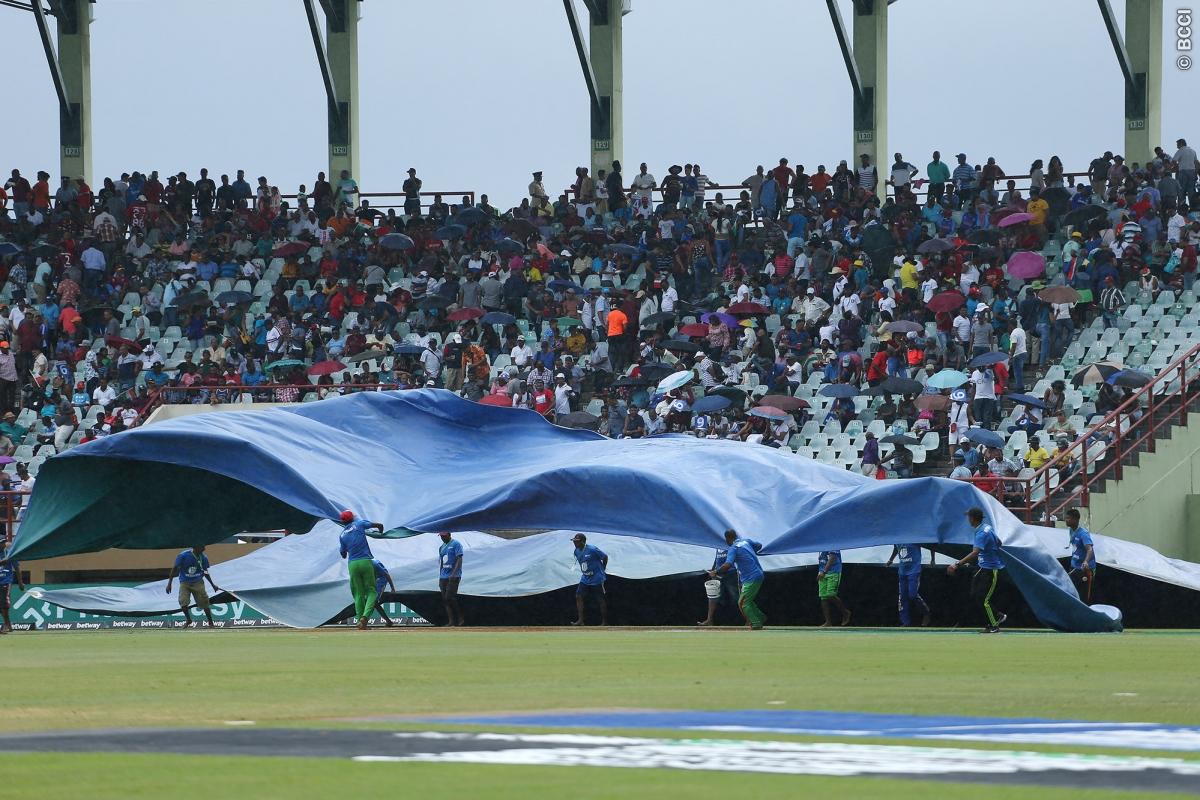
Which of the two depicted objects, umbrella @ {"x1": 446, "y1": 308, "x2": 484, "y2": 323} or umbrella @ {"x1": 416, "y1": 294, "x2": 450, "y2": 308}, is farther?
umbrella @ {"x1": 416, "y1": 294, "x2": 450, "y2": 308}

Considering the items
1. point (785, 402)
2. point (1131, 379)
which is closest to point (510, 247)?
point (785, 402)

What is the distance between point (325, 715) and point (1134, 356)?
2457 centimetres

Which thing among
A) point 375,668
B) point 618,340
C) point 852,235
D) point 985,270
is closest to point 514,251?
point 618,340

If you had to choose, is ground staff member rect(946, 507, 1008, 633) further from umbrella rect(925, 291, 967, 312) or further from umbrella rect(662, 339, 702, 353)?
umbrella rect(662, 339, 702, 353)

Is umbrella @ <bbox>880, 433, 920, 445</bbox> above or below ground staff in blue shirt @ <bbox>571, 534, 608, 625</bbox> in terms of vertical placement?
above

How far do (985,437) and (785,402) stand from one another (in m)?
3.85

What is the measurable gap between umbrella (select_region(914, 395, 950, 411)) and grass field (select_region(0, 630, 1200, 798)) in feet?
35.0

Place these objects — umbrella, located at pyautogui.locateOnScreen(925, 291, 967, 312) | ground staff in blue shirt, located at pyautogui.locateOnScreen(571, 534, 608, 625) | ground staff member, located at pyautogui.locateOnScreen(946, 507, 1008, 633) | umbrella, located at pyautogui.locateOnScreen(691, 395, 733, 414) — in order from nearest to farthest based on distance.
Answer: ground staff member, located at pyautogui.locateOnScreen(946, 507, 1008, 633), ground staff in blue shirt, located at pyautogui.locateOnScreen(571, 534, 608, 625), umbrella, located at pyautogui.locateOnScreen(691, 395, 733, 414), umbrella, located at pyautogui.locateOnScreen(925, 291, 967, 312)

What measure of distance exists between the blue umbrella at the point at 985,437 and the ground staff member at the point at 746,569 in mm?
6406

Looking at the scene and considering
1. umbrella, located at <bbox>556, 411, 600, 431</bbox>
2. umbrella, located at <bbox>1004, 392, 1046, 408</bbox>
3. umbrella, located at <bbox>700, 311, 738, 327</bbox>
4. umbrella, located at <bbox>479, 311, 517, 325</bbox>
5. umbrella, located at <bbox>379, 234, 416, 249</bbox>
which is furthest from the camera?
umbrella, located at <bbox>379, 234, 416, 249</bbox>

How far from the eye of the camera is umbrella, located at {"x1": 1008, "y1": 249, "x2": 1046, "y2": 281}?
109 ft

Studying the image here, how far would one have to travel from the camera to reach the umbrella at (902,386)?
30.9 metres

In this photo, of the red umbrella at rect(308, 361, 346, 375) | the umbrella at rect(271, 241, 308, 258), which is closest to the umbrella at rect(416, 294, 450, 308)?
the red umbrella at rect(308, 361, 346, 375)

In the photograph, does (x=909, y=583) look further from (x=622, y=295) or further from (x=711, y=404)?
(x=622, y=295)
